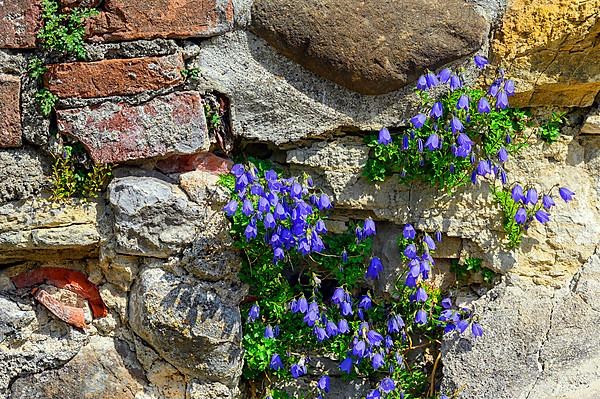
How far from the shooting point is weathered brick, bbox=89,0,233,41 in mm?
2387

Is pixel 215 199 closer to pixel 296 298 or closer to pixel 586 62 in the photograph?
pixel 296 298

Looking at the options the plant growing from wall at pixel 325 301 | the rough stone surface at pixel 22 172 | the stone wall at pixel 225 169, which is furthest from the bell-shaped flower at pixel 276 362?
the rough stone surface at pixel 22 172

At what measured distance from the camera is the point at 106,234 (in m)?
2.56

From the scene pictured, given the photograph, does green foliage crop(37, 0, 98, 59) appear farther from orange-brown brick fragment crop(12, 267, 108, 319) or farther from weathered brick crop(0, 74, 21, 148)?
orange-brown brick fragment crop(12, 267, 108, 319)

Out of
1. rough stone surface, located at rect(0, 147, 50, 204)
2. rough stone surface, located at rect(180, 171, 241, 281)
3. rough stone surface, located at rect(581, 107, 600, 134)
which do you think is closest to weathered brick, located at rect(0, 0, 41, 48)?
rough stone surface, located at rect(0, 147, 50, 204)

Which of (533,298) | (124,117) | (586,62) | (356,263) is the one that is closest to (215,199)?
(124,117)

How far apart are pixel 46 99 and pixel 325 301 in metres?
1.35

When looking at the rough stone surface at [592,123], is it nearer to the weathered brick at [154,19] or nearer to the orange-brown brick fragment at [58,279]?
the weathered brick at [154,19]

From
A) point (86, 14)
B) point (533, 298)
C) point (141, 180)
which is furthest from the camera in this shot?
point (533, 298)

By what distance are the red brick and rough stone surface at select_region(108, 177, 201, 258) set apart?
7 cm

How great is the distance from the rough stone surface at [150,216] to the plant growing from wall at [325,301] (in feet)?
0.62

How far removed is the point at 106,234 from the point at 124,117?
1.42 ft

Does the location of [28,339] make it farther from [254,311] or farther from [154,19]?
[154,19]

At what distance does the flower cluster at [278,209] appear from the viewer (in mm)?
2479
